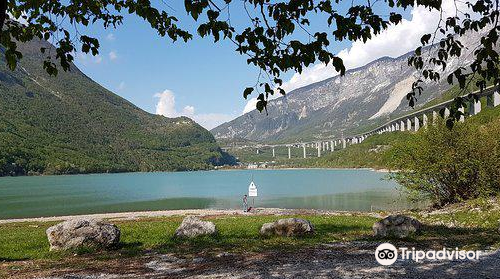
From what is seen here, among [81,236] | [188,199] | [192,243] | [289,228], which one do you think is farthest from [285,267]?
[188,199]

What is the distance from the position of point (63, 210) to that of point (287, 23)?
2833 inches

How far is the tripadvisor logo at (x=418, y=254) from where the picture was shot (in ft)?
42.2

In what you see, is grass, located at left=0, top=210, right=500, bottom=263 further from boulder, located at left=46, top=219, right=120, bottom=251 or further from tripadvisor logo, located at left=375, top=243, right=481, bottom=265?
tripadvisor logo, located at left=375, top=243, right=481, bottom=265

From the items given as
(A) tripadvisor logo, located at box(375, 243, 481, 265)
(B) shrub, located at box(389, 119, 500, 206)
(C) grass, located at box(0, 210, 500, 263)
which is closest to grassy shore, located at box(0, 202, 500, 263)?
(C) grass, located at box(0, 210, 500, 263)

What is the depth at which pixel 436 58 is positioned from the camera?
7.10m

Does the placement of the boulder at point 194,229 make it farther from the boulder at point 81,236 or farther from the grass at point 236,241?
the boulder at point 81,236

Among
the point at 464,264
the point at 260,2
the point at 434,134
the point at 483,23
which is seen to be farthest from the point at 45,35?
the point at 434,134

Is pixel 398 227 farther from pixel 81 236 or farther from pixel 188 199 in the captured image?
pixel 188 199

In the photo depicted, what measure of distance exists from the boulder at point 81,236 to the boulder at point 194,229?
3.03 metres

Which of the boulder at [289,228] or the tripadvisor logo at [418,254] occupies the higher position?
the boulder at [289,228]

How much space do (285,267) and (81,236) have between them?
30.7 ft

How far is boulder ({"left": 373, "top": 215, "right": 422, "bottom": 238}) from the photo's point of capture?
17938 millimetres

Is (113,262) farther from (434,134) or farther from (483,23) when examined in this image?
(434,134)

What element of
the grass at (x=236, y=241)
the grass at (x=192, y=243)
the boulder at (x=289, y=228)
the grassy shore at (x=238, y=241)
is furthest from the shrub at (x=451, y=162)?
the boulder at (x=289, y=228)
